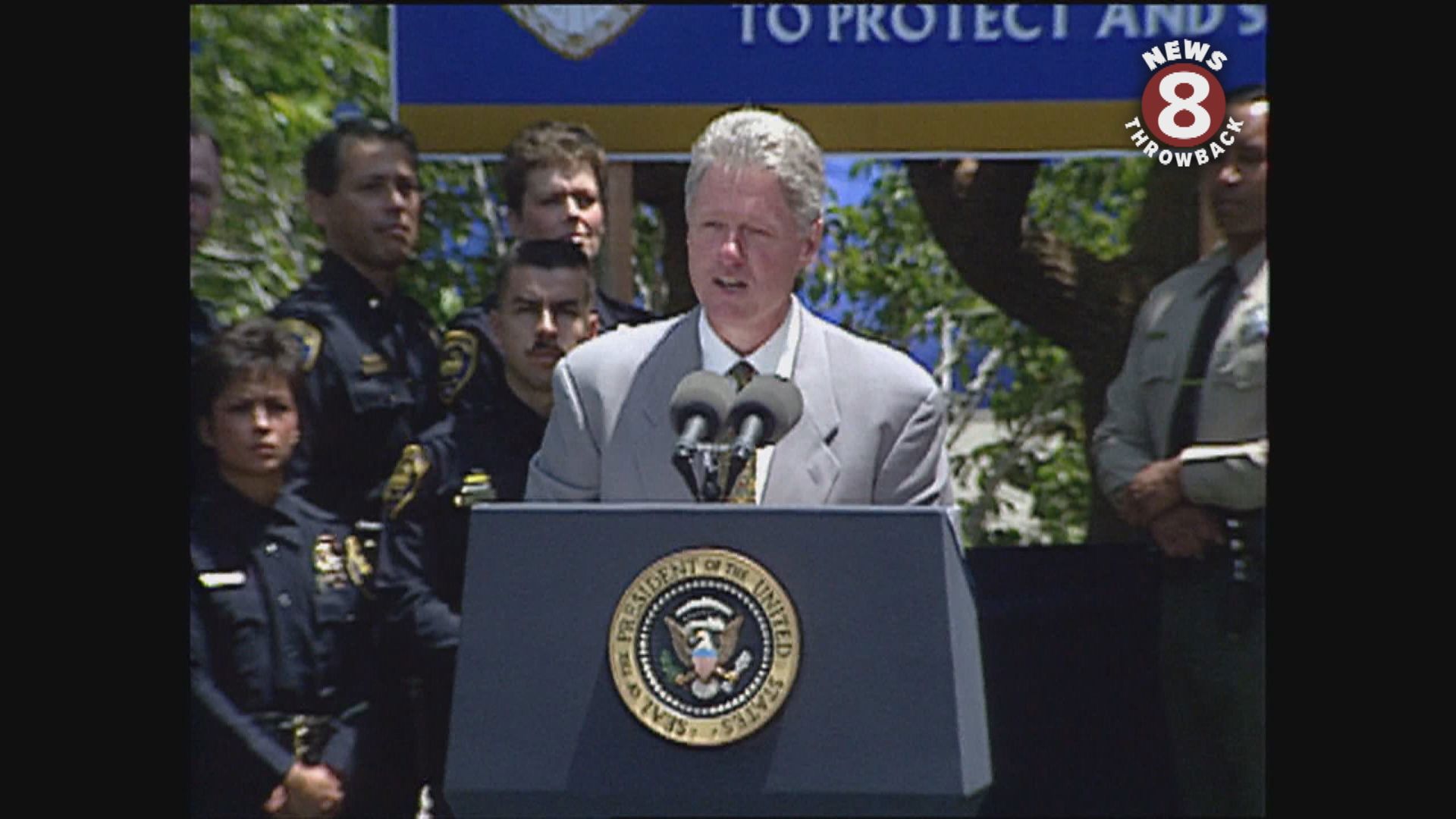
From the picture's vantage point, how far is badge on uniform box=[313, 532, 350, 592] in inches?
209

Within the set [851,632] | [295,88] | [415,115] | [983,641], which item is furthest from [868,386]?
[295,88]

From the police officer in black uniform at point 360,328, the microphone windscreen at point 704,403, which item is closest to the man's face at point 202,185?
the police officer in black uniform at point 360,328

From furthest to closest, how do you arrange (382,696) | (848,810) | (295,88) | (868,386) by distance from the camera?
(295,88) → (382,696) → (868,386) → (848,810)

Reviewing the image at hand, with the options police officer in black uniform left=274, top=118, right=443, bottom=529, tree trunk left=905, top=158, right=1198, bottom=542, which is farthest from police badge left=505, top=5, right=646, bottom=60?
tree trunk left=905, top=158, right=1198, bottom=542

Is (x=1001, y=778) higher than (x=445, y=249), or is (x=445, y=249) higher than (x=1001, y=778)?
(x=445, y=249)

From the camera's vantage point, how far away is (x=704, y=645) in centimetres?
329

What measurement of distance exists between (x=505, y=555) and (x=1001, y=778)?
2.49m

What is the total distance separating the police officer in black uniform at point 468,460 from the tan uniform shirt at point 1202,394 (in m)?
1.38

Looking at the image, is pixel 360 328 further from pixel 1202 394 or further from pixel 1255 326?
pixel 1255 326

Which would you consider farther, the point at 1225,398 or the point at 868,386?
the point at 1225,398

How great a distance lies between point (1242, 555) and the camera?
17.6 feet

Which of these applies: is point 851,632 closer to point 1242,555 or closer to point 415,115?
point 1242,555

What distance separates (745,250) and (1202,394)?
1.78 meters

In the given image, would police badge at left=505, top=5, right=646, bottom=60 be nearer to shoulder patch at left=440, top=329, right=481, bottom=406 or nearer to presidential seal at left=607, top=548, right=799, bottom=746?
shoulder patch at left=440, top=329, right=481, bottom=406
